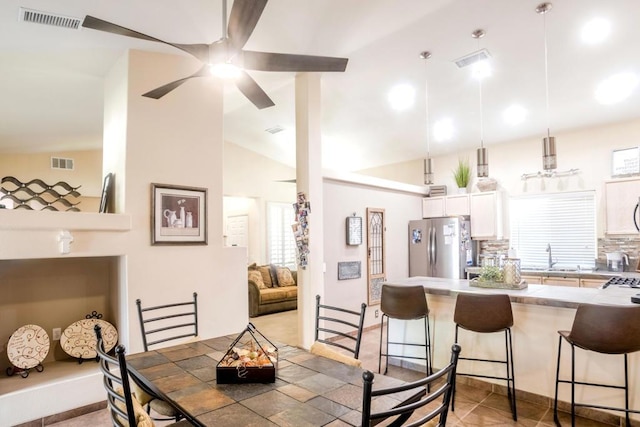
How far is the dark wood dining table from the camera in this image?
4.67 feet

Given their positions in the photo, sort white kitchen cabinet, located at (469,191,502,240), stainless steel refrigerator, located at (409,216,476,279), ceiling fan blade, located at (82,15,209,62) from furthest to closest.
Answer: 1. white kitchen cabinet, located at (469,191,502,240)
2. stainless steel refrigerator, located at (409,216,476,279)
3. ceiling fan blade, located at (82,15,209,62)

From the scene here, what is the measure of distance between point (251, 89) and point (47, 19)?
179cm

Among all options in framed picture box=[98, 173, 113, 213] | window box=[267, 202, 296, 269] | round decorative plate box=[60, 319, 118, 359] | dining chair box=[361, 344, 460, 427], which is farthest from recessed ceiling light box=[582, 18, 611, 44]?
window box=[267, 202, 296, 269]

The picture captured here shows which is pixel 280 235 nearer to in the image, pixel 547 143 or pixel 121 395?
pixel 547 143

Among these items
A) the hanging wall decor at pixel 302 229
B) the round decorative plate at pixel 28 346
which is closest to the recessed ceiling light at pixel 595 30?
the hanging wall decor at pixel 302 229

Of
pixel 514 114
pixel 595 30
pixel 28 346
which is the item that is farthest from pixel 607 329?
pixel 28 346

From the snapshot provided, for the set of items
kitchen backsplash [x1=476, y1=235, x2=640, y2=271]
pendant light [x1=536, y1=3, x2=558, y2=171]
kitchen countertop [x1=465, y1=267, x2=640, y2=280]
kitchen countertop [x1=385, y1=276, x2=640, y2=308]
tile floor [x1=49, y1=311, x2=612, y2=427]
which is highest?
pendant light [x1=536, y1=3, x2=558, y2=171]

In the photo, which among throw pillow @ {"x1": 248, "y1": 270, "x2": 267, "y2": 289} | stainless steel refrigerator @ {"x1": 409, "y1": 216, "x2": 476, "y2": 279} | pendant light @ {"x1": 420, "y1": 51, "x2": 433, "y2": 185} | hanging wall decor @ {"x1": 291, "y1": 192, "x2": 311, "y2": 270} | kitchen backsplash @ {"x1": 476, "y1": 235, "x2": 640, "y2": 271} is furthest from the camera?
throw pillow @ {"x1": 248, "y1": 270, "x2": 267, "y2": 289}

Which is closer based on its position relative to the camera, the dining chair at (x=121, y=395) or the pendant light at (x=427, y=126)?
the dining chair at (x=121, y=395)

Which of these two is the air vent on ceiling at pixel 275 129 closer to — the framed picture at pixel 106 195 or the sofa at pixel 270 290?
the sofa at pixel 270 290

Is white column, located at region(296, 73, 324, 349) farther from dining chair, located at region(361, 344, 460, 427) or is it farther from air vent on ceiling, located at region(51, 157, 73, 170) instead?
air vent on ceiling, located at region(51, 157, 73, 170)

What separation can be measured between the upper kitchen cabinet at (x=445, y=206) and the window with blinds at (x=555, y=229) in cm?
76

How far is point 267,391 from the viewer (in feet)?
5.49

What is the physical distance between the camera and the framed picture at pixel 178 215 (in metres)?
3.65
